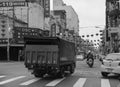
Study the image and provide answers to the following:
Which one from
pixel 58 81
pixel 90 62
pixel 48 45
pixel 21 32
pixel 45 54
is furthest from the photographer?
pixel 21 32

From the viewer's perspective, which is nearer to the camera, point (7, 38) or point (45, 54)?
point (45, 54)

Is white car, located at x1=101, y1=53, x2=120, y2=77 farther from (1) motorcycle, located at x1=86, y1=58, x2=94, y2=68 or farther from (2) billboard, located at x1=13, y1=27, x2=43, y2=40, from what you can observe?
(2) billboard, located at x1=13, y1=27, x2=43, y2=40

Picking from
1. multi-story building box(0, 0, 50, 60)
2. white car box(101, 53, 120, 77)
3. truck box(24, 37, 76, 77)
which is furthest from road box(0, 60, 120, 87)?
multi-story building box(0, 0, 50, 60)

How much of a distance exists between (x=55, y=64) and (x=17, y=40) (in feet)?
158

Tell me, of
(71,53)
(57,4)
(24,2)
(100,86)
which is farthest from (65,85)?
(57,4)

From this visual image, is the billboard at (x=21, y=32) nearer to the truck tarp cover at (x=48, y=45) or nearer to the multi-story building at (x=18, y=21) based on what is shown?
the multi-story building at (x=18, y=21)

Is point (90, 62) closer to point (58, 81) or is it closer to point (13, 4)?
point (58, 81)

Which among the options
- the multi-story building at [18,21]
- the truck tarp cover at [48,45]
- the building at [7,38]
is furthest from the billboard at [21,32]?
the truck tarp cover at [48,45]

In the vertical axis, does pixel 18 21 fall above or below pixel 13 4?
below

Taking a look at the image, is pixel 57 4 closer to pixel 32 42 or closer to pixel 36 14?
pixel 36 14

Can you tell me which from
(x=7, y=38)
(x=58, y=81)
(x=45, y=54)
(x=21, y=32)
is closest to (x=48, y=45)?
(x=45, y=54)

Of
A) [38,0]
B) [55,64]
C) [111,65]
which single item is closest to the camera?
[55,64]

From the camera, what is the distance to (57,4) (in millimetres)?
187000

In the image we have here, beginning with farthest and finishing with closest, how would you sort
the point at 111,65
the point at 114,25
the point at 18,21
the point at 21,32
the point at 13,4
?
the point at 13,4 → the point at 114,25 → the point at 18,21 → the point at 21,32 → the point at 111,65
